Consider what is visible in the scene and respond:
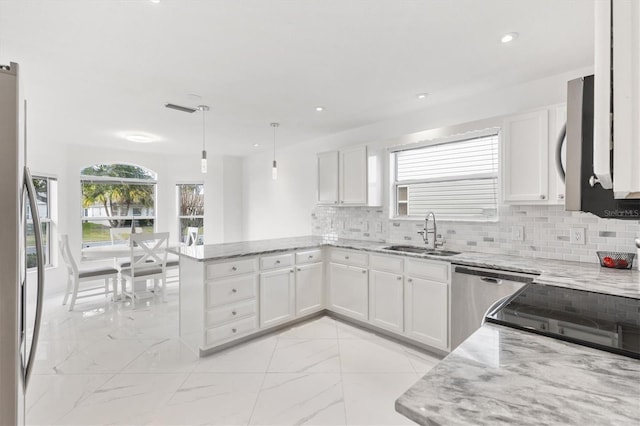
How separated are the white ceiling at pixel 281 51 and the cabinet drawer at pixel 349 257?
1.64m

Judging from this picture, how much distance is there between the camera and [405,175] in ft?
12.3

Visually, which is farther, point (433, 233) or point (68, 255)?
point (68, 255)

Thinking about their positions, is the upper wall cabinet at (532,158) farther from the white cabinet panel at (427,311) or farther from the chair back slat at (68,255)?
the chair back slat at (68,255)

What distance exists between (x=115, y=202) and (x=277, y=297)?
451 cm

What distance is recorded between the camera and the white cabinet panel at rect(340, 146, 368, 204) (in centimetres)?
381

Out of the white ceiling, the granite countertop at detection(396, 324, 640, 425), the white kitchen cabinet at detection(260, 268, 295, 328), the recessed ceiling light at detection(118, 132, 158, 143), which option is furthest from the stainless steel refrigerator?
the recessed ceiling light at detection(118, 132, 158, 143)

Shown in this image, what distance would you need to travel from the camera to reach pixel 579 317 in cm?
112

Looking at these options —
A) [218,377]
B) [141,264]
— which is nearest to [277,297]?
[218,377]

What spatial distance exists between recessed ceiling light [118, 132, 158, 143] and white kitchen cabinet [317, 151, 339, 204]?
2.69 meters

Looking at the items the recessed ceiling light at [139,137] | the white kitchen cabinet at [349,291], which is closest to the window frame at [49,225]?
the recessed ceiling light at [139,137]

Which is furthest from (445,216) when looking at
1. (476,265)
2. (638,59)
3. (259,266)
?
(638,59)

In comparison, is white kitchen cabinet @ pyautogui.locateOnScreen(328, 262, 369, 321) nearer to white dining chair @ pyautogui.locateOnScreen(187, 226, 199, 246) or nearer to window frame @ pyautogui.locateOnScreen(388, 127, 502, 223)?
window frame @ pyautogui.locateOnScreen(388, 127, 502, 223)

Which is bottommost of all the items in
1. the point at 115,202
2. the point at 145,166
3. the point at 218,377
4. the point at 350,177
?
the point at 218,377

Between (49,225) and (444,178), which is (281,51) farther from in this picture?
(49,225)
